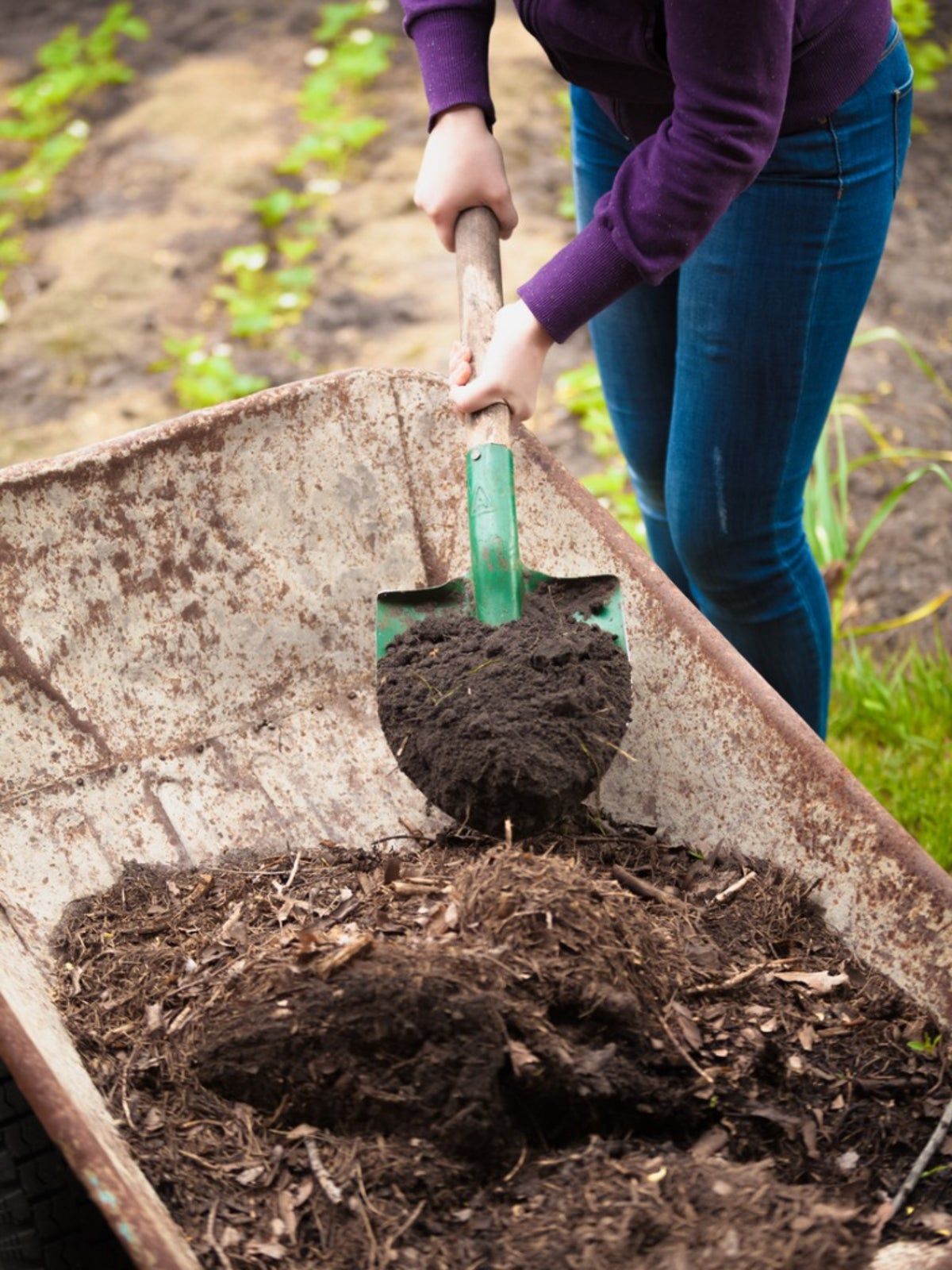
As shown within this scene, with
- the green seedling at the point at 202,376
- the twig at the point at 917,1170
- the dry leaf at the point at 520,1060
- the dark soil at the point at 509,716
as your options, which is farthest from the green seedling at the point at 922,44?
the dry leaf at the point at 520,1060

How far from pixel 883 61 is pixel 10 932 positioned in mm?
1451

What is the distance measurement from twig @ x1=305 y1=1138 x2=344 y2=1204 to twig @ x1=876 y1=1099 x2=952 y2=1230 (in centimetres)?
48

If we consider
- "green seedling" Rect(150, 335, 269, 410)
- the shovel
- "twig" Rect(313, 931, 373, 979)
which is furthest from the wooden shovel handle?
"green seedling" Rect(150, 335, 269, 410)

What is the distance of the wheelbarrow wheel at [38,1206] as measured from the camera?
4.19ft

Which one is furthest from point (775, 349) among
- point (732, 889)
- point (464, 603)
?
point (732, 889)

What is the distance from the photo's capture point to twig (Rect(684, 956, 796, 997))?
1370mm

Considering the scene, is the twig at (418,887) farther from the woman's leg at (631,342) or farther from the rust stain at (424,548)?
the woman's leg at (631,342)

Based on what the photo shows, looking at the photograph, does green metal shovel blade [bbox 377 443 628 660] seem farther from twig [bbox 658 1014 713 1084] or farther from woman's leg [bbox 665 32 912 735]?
twig [bbox 658 1014 713 1084]

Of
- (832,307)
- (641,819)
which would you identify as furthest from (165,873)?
(832,307)

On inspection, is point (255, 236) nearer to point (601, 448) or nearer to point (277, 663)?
point (601, 448)

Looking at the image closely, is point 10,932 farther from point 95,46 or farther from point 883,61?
point 95,46

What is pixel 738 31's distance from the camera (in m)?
1.25

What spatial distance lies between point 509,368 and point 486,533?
0.20 meters

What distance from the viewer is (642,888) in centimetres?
152
